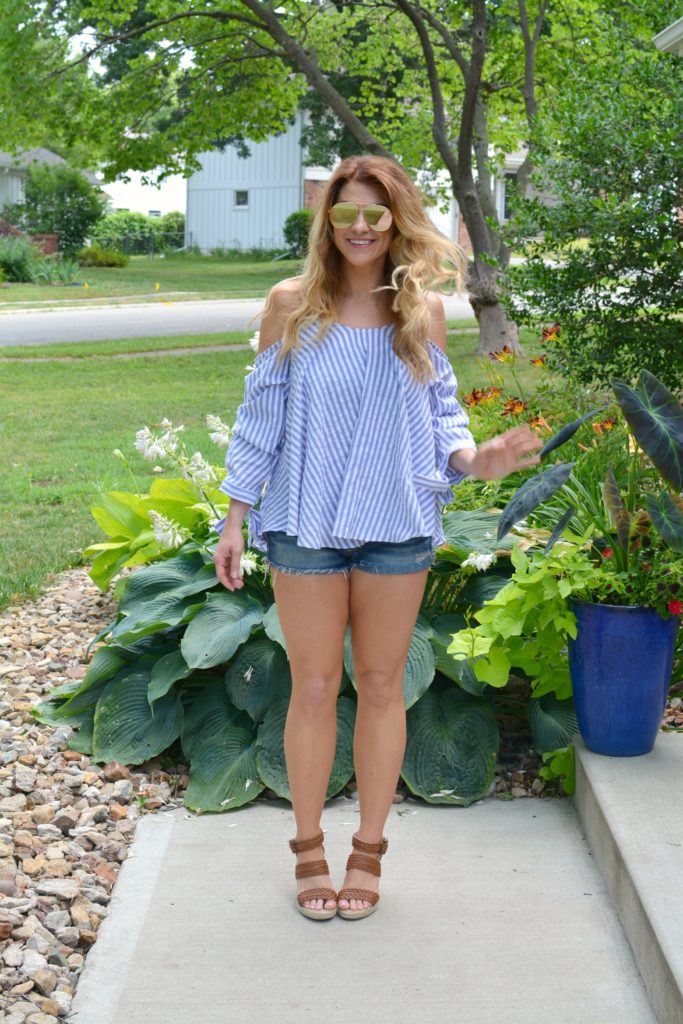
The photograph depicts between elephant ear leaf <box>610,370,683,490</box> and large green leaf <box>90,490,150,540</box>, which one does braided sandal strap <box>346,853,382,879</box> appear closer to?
elephant ear leaf <box>610,370,683,490</box>

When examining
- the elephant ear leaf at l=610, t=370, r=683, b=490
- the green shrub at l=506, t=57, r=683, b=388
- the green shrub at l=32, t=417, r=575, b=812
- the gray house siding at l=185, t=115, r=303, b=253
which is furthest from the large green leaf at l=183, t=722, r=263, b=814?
the gray house siding at l=185, t=115, r=303, b=253

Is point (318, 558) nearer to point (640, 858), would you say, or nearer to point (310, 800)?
point (310, 800)

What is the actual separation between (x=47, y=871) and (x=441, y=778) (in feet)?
3.96

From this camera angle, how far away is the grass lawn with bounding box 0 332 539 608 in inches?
275

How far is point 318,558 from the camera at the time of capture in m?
2.93

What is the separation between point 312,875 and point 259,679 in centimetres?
98

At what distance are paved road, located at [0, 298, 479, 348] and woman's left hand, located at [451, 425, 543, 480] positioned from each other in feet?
49.4

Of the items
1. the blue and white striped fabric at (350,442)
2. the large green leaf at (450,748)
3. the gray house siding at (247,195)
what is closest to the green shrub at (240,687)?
the large green leaf at (450,748)

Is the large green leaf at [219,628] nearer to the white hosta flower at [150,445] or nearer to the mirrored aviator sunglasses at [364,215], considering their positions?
the white hosta flower at [150,445]

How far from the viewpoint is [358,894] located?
315 centimetres

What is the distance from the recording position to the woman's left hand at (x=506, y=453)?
2.82m

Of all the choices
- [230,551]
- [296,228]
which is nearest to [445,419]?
[230,551]

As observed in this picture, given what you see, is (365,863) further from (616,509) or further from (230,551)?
(616,509)

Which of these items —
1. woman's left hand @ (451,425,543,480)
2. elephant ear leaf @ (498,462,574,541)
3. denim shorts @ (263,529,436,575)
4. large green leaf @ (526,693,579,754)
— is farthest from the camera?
large green leaf @ (526,693,579,754)
